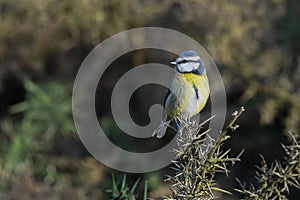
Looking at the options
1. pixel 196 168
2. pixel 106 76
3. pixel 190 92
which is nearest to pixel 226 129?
pixel 196 168

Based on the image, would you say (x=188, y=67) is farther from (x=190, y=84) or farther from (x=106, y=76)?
(x=106, y=76)

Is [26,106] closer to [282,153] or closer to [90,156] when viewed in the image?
[90,156]

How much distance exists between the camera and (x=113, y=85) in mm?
4914

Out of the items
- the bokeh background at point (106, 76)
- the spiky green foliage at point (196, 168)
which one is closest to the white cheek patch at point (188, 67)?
the spiky green foliage at point (196, 168)

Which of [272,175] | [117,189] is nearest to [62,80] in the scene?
[117,189]

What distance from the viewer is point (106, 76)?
4949mm

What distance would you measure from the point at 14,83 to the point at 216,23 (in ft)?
5.70

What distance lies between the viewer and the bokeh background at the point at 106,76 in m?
4.03

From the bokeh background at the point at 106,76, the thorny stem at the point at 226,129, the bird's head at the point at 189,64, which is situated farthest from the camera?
the bokeh background at the point at 106,76

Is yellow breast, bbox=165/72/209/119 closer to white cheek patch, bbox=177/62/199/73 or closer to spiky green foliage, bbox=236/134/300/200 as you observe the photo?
white cheek patch, bbox=177/62/199/73

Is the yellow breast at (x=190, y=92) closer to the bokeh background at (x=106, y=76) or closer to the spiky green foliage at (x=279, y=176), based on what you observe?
the spiky green foliage at (x=279, y=176)

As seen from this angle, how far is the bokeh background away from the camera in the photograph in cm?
403

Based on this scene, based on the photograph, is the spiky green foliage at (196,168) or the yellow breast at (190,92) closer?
the spiky green foliage at (196,168)

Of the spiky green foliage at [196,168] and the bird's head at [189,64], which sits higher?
the bird's head at [189,64]
